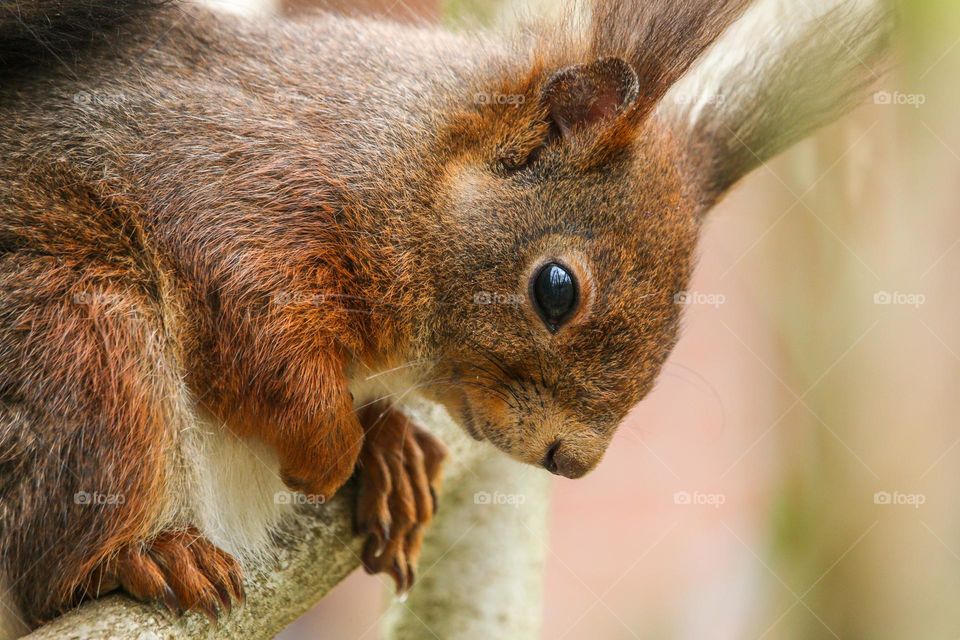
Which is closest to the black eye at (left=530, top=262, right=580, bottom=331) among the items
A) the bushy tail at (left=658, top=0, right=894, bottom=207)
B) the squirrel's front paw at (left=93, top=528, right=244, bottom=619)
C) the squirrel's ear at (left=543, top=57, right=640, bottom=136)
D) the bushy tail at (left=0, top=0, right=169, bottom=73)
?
the squirrel's ear at (left=543, top=57, right=640, bottom=136)

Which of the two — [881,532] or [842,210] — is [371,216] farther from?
[881,532]

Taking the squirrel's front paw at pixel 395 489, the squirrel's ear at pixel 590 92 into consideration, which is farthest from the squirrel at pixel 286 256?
the squirrel's front paw at pixel 395 489

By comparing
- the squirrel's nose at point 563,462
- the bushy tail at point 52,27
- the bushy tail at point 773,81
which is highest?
the bushy tail at point 773,81

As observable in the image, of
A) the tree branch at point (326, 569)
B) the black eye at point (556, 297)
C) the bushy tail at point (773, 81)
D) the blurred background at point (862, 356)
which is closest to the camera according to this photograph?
the tree branch at point (326, 569)

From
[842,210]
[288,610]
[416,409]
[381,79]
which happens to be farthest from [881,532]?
[381,79]

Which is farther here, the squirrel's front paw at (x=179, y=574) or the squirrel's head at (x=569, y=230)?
the squirrel's head at (x=569, y=230)

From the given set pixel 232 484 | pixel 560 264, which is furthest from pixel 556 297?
pixel 232 484

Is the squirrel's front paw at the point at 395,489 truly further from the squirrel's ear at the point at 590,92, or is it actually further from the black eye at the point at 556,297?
the squirrel's ear at the point at 590,92
